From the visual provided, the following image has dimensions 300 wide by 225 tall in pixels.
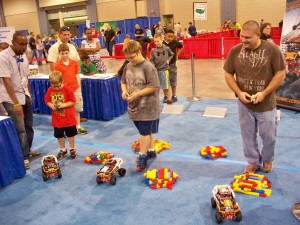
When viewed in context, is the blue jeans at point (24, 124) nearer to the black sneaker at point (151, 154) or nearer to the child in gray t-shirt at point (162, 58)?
the black sneaker at point (151, 154)

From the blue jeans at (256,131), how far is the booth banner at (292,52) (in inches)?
103

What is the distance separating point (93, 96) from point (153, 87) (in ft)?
9.16

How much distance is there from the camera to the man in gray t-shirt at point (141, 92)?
3514mm

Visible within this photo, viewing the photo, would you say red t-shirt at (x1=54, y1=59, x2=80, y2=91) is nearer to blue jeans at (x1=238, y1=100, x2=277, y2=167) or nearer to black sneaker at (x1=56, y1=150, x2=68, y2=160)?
black sneaker at (x1=56, y1=150, x2=68, y2=160)

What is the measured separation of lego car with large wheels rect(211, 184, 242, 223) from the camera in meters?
2.72

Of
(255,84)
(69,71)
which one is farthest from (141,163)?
(69,71)

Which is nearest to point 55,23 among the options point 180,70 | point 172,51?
point 180,70

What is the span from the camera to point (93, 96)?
6.12 metres

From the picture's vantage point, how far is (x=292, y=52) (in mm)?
5566

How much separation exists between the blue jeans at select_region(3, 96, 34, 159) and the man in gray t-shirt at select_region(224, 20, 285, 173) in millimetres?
2600

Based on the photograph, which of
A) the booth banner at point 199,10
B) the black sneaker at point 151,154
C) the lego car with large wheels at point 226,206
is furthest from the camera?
the booth banner at point 199,10

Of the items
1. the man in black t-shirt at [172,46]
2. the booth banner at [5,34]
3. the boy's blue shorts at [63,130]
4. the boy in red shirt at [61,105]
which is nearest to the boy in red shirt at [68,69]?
the boy in red shirt at [61,105]

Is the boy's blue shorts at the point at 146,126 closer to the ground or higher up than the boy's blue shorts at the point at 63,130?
higher up

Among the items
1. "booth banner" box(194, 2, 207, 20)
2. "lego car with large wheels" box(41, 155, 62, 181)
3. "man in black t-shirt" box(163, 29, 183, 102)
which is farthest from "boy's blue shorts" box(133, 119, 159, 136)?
"booth banner" box(194, 2, 207, 20)
